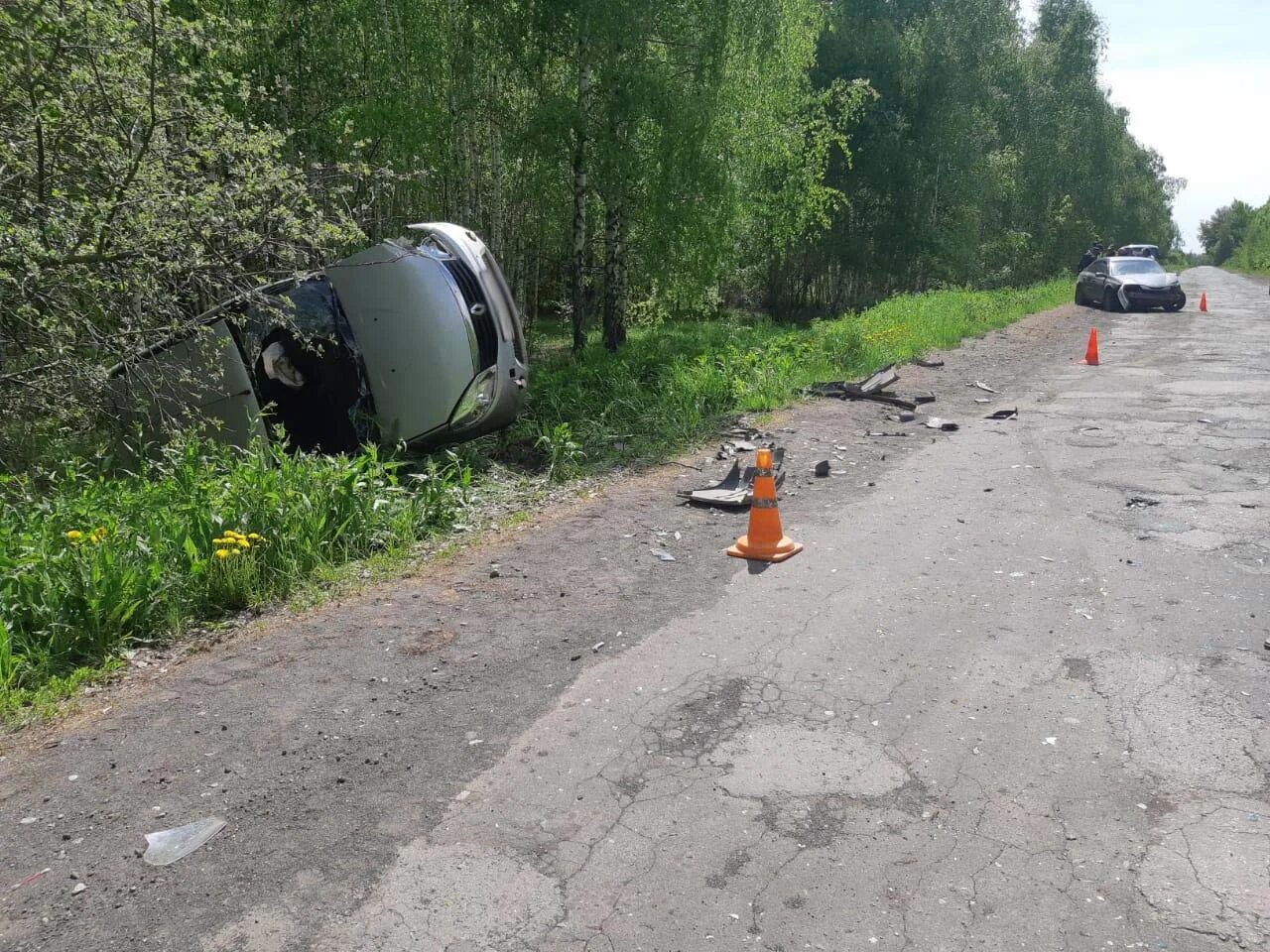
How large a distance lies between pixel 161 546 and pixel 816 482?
5.24 meters

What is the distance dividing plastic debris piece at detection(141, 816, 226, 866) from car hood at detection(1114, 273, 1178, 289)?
91.9 ft

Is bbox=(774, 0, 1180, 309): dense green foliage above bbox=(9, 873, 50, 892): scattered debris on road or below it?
above

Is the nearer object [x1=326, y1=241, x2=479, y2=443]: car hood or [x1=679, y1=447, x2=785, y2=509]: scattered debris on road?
[x1=679, y1=447, x2=785, y2=509]: scattered debris on road

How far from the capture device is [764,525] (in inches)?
254

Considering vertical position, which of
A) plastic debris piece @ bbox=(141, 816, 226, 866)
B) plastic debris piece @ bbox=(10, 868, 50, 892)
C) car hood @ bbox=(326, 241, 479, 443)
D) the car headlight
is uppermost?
car hood @ bbox=(326, 241, 479, 443)

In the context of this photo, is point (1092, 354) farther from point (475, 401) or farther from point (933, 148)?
point (933, 148)

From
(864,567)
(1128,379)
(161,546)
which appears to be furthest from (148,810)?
(1128,379)

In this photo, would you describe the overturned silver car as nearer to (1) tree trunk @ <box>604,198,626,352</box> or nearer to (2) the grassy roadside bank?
(2) the grassy roadside bank

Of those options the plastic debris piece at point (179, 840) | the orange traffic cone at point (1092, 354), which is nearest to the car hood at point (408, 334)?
the plastic debris piece at point (179, 840)

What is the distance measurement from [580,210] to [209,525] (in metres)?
11.1

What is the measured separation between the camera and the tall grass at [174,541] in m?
5.04

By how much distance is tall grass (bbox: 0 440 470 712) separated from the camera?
504cm

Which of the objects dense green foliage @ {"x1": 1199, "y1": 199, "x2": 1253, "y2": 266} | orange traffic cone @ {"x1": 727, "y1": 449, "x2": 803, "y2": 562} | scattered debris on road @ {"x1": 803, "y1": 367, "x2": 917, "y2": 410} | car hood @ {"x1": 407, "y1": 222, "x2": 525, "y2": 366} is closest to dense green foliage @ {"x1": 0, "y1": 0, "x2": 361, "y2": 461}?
Answer: car hood @ {"x1": 407, "y1": 222, "x2": 525, "y2": 366}

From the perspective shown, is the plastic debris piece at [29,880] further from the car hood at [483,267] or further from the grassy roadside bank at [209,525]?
the car hood at [483,267]
